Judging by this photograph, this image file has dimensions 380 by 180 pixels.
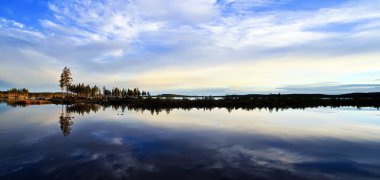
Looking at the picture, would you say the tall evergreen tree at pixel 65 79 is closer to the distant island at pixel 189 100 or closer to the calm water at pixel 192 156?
the distant island at pixel 189 100

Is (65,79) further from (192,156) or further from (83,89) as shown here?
(192,156)

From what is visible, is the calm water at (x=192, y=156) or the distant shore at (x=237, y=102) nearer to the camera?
the calm water at (x=192, y=156)

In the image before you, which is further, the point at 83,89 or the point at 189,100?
the point at 83,89

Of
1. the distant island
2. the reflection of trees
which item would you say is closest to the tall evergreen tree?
the distant island

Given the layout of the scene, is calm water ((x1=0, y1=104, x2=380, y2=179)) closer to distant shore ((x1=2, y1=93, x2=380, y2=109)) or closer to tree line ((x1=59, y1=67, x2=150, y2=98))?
distant shore ((x1=2, y1=93, x2=380, y2=109))

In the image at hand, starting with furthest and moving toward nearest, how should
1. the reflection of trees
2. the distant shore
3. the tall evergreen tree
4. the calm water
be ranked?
the tall evergreen tree < the distant shore < the reflection of trees < the calm water

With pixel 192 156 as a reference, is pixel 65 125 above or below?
above

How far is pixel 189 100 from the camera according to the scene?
6288 centimetres

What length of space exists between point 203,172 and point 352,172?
5.46m

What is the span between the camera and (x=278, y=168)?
33.5ft

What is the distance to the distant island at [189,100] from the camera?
54688 mm

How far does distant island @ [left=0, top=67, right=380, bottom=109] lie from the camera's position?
54.7 m

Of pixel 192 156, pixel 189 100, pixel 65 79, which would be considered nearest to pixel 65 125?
pixel 192 156

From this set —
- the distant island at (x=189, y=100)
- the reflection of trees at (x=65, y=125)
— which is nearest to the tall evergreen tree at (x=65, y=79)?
the distant island at (x=189, y=100)
